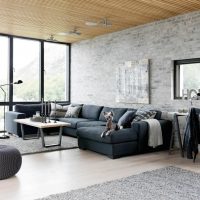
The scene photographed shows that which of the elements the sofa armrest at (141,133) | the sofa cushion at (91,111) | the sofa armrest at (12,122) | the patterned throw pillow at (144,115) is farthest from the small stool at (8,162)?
the sofa cushion at (91,111)

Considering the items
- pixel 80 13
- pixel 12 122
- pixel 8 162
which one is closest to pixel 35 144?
pixel 12 122

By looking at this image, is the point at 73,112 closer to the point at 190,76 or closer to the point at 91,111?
the point at 91,111

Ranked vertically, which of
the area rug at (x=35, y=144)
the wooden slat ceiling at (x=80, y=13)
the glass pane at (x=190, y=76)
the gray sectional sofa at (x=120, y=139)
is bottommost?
the area rug at (x=35, y=144)

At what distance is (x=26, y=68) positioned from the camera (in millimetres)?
8180

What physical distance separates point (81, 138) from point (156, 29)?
9.35ft

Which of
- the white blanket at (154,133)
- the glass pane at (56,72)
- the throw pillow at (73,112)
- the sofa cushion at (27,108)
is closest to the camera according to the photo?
the white blanket at (154,133)

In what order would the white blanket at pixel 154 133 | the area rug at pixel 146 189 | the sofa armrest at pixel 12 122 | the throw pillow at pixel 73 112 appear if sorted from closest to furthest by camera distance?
the area rug at pixel 146 189 < the white blanket at pixel 154 133 < the sofa armrest at pixel 12 122 < the throw pillow at pixel 73 112

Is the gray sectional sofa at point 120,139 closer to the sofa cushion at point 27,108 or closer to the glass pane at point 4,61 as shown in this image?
the sofa cushion at point 27,108

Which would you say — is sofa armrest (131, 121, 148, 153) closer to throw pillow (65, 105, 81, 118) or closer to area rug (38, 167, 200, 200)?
area rug (38, 167, 200, 200)

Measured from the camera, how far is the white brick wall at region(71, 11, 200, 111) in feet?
18.4

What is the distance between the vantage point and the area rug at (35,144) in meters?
5.43

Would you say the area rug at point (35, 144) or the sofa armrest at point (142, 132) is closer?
the sofa armrest at point (142, 132)

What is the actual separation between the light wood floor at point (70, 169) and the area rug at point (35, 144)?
11.7 inches

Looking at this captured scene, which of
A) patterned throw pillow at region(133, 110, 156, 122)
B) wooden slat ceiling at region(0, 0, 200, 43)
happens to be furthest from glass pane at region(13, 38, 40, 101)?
patterned throw pillow at region(133, 110, 156, 122)
